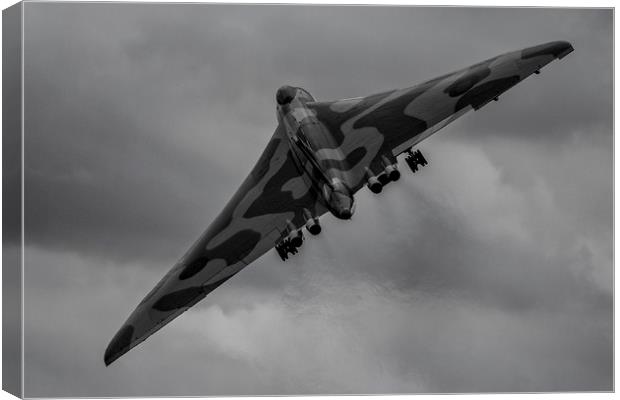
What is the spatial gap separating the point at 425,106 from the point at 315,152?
14.9 feet

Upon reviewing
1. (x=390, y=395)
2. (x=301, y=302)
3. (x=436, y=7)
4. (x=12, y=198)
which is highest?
(x=436, y=7)

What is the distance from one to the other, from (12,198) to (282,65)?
10.4 metres

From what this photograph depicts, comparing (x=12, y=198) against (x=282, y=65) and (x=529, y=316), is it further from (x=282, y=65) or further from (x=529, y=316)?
(x=529, y=316)

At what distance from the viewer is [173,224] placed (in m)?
34.5

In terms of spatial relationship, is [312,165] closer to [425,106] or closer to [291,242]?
[291,242]

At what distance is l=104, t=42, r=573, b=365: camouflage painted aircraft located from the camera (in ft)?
110

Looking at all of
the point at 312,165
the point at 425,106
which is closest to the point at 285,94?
the point at 312,165

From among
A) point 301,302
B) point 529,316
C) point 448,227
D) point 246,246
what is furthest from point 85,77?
point 529,316

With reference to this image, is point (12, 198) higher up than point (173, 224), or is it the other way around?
point (12, 198)

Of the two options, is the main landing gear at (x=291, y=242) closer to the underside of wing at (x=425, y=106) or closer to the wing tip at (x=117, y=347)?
the underside of wing at (x=425, y=106)

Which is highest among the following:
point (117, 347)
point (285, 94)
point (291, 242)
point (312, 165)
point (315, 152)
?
point (285, 94)

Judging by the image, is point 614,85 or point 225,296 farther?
point 614,85

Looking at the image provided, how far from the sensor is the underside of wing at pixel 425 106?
116ft

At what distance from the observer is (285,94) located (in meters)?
37.4
